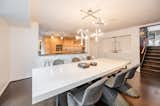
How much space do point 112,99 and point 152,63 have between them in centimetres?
378

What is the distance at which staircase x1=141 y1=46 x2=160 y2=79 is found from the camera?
444cm

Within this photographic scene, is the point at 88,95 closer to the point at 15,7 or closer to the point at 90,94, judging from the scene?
the point at 90,94

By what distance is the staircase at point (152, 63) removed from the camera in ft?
14.6

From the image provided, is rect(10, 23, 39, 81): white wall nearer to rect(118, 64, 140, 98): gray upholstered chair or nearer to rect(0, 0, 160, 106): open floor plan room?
rect(0, 0, 160, 106): open floor plan room

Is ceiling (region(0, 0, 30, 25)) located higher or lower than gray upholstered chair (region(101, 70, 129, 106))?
higher

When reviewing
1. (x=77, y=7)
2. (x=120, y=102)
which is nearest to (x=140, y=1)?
(x=77, y=7)

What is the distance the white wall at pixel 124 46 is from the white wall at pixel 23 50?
4.38 m

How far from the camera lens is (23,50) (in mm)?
4156

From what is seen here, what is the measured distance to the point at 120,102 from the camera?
2.06 meters

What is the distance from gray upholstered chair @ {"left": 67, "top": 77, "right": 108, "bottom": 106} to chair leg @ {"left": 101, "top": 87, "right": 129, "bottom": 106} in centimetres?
64

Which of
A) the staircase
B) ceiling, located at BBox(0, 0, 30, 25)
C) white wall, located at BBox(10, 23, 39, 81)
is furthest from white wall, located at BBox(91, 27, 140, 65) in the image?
ceiling, located at BBox(0, 0, 30, 25)

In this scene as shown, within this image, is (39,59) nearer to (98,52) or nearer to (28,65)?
(28,65)

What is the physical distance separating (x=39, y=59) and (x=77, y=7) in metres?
2.57

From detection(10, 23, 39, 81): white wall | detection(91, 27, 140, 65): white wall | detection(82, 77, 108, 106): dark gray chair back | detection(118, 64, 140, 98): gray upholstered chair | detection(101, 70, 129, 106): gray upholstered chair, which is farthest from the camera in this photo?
detection(91, 27, 140, 65): white wall
